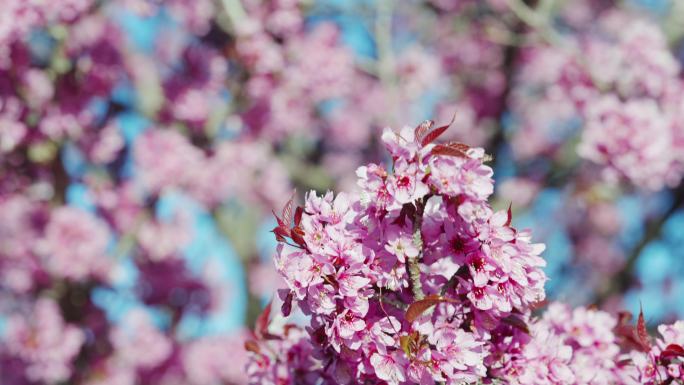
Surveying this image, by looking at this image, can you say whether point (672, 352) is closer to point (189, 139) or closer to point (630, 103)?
point (630, 103)

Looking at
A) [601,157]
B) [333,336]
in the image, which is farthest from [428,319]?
[601,157]

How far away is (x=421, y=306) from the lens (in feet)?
5.77

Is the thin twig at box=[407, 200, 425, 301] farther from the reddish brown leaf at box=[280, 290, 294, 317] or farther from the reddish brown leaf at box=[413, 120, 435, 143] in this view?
the reddish brown leaf at box=[280, 290, 294, 317]

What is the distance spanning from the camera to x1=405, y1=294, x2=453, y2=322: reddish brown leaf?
172 cm

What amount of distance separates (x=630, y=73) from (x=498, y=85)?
351cm

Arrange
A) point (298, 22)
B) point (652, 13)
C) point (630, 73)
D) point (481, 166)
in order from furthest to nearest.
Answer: point (652, 13), point (298, 22), point (630, 73), point (481, 166)

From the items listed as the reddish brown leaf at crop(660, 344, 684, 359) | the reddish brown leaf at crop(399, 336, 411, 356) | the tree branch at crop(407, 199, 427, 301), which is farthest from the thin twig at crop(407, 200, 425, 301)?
the reddish brown leaf at crop(660, 344, 684, 359)

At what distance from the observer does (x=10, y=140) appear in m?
4.79

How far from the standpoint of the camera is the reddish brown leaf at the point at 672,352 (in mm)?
1958

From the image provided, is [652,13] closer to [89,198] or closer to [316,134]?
[316,134]

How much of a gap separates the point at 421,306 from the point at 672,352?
82 cm

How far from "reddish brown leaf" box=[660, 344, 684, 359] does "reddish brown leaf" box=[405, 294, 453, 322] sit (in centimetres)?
77

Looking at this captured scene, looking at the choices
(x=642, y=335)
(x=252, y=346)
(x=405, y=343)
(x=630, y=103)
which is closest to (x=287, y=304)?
(x=405, y=343)

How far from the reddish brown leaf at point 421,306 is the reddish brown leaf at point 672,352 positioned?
0.77 m
